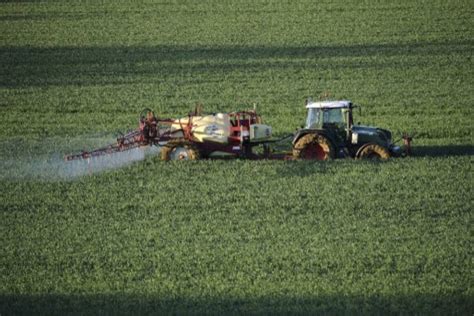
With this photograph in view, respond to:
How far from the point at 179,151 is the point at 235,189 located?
281 centimetres

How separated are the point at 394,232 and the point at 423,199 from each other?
7.36 feet

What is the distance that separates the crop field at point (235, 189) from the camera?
A: 567 inches

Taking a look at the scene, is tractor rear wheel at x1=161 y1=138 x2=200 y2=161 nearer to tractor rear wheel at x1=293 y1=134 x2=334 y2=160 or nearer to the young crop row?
the young crop row

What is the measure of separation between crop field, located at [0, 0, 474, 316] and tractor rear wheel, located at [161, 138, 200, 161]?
30 centimetres

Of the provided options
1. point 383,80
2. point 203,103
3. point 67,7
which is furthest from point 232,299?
point 67,7

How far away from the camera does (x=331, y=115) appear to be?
73.5 feet

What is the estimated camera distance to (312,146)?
72.8 feet

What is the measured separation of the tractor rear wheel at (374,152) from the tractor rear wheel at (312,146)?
0.64 metres

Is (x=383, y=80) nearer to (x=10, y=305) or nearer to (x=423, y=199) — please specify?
(x=423, y=199)

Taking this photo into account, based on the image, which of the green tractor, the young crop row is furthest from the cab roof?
the young crop row

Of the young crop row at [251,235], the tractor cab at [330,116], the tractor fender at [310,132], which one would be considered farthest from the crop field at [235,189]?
the tractor cab at [330,116]

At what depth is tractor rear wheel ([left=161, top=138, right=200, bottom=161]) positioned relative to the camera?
22281mm

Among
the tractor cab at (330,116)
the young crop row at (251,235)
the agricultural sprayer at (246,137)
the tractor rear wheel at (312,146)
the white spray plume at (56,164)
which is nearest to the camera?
the young crop row at (251,235)

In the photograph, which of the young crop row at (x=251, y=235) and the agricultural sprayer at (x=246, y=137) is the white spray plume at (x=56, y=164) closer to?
the agricultural sprayer at (x=246, y=137)
